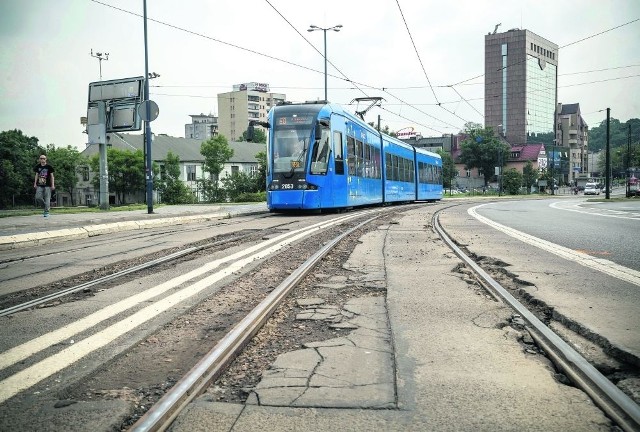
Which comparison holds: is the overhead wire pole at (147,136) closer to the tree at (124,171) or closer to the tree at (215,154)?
the tree at (215,154)

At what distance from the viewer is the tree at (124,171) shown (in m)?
53.7

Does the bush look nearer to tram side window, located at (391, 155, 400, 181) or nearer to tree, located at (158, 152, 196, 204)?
tree, located at (158, 152, 196, 204)

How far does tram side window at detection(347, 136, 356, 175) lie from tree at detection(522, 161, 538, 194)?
76551mm

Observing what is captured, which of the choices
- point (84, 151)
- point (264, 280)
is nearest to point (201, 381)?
point (264, 280)

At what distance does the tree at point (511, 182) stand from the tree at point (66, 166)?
205 feet

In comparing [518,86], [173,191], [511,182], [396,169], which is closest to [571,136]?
[518,86]

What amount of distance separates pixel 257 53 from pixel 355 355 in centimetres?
2001

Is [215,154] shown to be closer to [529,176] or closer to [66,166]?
[66,166]

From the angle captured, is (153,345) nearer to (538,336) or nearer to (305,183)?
(538,336)

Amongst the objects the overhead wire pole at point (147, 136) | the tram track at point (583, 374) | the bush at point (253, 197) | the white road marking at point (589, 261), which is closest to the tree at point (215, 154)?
the bush at point (253, 197)

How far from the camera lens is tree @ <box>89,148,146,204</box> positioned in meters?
53.7

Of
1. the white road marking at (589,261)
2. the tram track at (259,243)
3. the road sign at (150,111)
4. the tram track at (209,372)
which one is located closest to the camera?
the tram track at (209,372)

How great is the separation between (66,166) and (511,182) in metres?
64.6

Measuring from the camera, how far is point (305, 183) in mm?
17078
